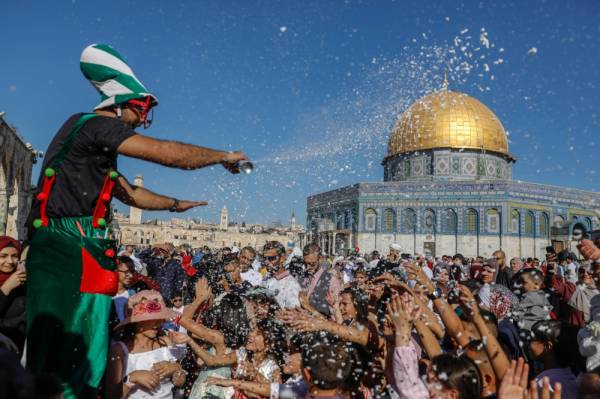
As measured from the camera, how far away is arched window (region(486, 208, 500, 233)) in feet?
115

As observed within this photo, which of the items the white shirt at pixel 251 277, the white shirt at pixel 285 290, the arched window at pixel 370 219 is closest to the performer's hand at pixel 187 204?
the white shirt at pixel 285 290

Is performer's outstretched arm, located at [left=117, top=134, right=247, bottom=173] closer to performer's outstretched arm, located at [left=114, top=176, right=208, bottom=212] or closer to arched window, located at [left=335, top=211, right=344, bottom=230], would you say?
performer's outstretched arm, located at [left=114, top=176, right=208, bottom=212]

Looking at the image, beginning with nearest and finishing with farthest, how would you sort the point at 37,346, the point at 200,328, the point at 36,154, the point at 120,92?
the point at 37,346, the point at 120,92, the point at 200,328, the point at 36,154

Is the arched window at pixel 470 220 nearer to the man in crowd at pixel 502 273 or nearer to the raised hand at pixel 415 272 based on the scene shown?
the man in crowd at pixel 502 273

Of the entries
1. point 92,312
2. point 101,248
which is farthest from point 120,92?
point 92,312

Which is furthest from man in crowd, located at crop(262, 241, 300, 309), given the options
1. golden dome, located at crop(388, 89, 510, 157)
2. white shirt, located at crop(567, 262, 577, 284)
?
golden dome, located at crop(388, 89, 510, 157)

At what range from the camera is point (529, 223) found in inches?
1401

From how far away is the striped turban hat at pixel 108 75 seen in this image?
7.72ft

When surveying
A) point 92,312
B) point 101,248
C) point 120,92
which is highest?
point 120,92

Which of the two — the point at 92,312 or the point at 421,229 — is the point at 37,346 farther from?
the point at 421,229

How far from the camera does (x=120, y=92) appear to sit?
7.78ft

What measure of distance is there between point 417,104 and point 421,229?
1379 cm

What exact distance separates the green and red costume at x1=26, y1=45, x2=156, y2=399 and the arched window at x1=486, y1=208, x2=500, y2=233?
119 ft

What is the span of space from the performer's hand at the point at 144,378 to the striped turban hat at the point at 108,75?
204 centimetres
